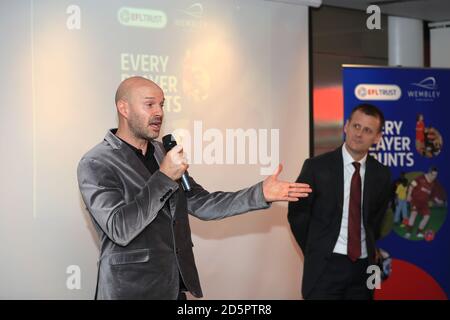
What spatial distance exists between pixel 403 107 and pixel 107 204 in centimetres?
426

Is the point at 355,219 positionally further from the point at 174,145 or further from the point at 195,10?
the point at 195,10

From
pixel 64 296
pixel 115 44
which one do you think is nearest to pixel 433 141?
pixel 115 44

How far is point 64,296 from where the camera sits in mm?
5250

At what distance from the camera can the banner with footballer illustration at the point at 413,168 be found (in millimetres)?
6711

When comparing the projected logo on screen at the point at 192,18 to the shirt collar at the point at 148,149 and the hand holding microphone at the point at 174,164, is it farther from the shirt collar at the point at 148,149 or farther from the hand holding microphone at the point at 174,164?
the hand holding microphone at the point at 174,164

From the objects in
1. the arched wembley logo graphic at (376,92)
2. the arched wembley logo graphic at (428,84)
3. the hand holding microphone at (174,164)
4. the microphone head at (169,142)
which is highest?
the arched wembley logo graphic at (428,84)

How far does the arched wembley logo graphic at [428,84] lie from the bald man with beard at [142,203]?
12.6 feet

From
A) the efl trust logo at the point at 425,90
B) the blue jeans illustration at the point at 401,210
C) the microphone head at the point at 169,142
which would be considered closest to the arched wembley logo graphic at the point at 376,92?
the efl trust logo at the point at 425,90

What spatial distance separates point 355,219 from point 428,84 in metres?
2.68

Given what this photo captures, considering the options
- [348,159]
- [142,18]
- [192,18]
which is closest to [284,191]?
[348,159]

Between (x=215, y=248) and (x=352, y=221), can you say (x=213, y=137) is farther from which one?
(x=352, y=221)

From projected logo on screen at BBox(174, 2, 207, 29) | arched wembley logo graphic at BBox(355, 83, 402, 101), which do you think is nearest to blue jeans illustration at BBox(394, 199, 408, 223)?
arched wembley logo graphic at BBox(355, 83, 402, 101)

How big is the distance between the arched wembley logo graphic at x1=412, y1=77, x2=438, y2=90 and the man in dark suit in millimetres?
2024

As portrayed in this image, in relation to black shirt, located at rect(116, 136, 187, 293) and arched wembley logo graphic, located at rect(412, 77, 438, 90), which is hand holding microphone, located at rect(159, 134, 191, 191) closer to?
black shirt, located at rect(116, 136, 187, 293)
